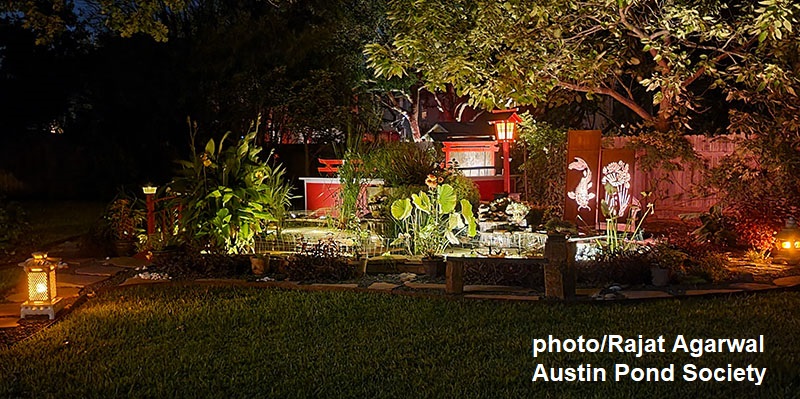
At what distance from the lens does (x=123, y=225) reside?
11.0m

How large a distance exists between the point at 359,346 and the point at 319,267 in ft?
8.81

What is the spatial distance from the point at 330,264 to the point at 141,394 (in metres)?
3.79

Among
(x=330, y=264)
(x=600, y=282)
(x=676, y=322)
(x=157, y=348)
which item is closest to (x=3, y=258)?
(x=330, y=264)

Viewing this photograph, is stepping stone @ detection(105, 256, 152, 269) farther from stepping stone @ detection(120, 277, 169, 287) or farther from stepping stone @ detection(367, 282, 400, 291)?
stepping stone @ detection(367, 282, 400, 291)

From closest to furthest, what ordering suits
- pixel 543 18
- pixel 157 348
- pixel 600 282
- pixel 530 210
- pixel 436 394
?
1. pixel 436 394
2. pixel 157 348
3. pixel 600 282
4. pixel 543 18
5. pixel 530 210

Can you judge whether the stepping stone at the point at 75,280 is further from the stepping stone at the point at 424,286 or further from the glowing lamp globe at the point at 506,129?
the glowing lamp globe at the point at 506,129

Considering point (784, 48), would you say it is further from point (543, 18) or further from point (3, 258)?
point (3, 258)

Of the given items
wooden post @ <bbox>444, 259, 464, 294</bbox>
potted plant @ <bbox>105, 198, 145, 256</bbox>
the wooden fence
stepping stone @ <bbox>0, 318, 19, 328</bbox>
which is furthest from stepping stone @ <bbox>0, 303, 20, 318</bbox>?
the wooden fence

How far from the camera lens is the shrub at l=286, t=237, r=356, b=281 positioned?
8555 millimetres

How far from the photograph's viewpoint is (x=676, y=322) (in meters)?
6.56

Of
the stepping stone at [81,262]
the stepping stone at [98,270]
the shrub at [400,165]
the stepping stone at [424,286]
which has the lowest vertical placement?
the stepping stone at [424,286]

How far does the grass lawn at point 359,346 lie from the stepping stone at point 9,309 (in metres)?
0.66

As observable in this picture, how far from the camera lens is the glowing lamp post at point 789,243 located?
9406 millimetres

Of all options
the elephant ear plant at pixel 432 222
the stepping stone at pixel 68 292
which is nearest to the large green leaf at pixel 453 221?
the elephant ear plant at pixel 432 222
